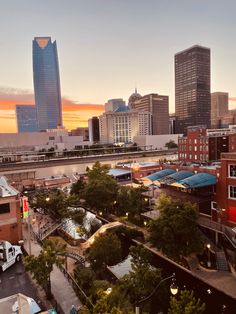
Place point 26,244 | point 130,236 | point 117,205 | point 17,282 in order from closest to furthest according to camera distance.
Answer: point 17,282, point 26,244, point 130,236, point 117,205

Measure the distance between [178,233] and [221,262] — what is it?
613 cm

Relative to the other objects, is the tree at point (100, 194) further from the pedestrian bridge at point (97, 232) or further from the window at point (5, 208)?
the window at point (5, 208)

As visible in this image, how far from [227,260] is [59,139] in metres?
146

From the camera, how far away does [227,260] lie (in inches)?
1038

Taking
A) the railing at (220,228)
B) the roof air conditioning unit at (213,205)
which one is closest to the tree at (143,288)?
the railing at (220,228)

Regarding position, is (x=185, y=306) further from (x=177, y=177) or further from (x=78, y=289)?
(x=177, y=177)

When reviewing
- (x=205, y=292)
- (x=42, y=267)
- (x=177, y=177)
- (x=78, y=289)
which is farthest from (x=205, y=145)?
(x=42, y=267)

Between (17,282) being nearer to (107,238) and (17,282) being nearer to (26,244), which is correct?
(26,244)

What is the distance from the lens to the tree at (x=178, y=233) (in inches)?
969

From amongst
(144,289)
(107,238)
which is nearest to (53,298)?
(144,289)

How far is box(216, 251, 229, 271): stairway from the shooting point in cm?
2534

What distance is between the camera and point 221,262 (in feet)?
84.7

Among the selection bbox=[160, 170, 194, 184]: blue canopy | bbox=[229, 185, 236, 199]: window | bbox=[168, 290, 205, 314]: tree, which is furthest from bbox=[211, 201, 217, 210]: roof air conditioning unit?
bbox=[168, 290, 205, 314]: tree

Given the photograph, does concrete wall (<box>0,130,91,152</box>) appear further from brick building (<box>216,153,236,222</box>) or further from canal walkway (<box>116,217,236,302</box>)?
canal walkway (<box>116,217,236,302</box>)
